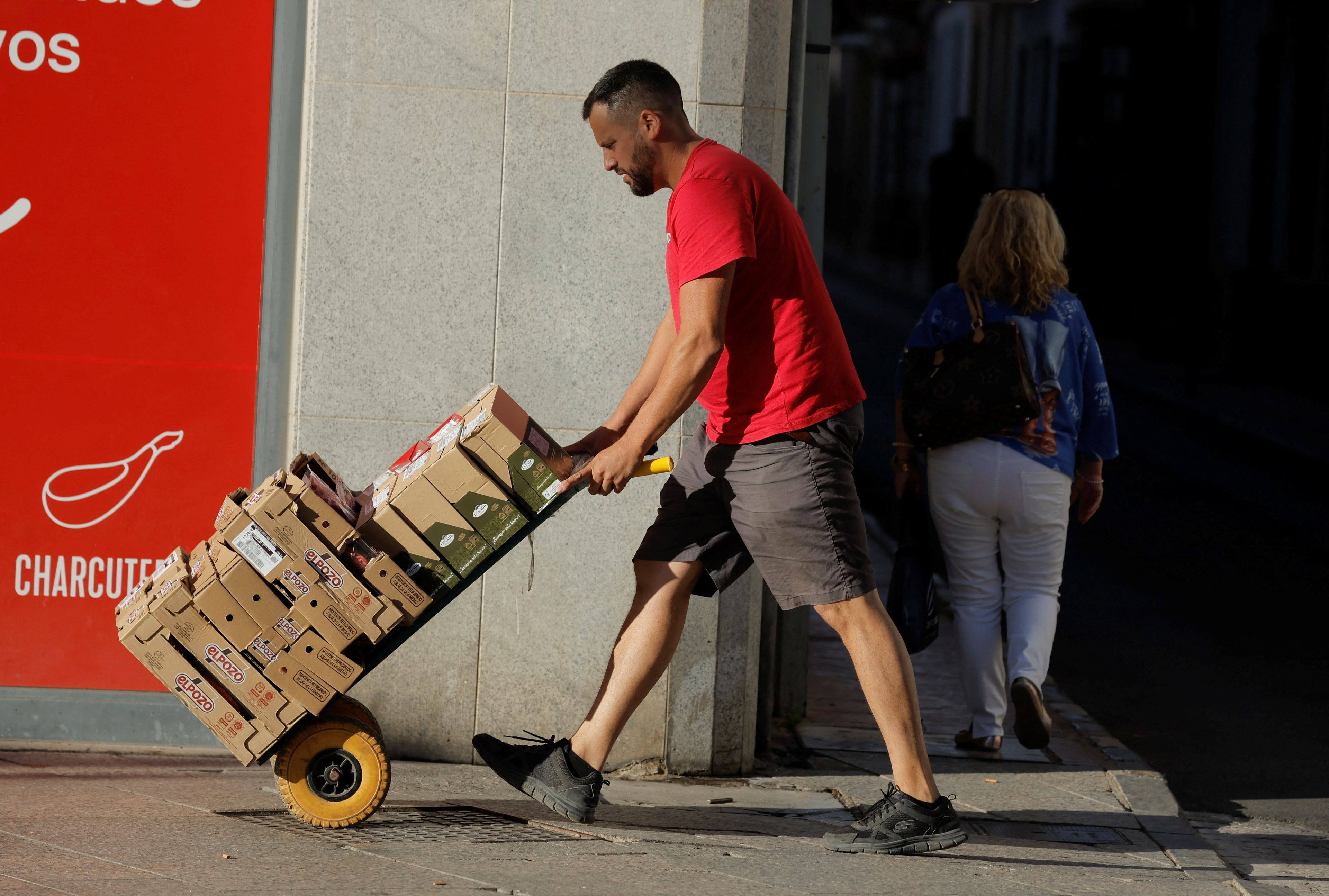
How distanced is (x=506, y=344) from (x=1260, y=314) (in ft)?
50.6

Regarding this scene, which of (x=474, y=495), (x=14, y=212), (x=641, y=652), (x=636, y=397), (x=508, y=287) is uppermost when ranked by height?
(x=14, y=212)

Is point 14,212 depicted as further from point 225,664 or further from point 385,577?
point 385,577

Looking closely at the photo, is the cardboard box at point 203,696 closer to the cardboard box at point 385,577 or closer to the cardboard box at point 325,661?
the cardboard box at point 325,661

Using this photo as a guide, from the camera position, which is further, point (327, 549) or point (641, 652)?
point (641, 652)

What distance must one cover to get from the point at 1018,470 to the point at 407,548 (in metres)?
2.33

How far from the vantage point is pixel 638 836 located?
14.5 feet

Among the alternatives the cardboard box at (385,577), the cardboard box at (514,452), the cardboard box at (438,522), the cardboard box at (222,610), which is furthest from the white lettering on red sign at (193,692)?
the cardboard box at (514,452)

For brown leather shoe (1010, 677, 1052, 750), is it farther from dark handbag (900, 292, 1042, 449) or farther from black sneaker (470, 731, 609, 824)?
black sneaker (470, 731, 609, 824)

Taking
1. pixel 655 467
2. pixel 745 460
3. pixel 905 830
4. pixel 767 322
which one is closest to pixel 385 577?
pixel 655 467

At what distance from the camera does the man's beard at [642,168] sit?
424 cm

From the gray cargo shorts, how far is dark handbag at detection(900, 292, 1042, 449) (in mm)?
1125

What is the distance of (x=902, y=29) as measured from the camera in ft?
159

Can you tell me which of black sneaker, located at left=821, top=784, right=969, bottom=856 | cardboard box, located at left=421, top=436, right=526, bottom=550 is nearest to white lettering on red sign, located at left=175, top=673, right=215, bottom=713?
cardboard box, located at left=421, top=436, right=526, bottom=550

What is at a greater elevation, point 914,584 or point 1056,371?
point 1056,371
